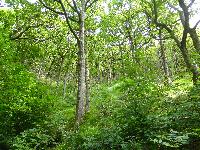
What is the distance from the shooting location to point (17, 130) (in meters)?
16.7

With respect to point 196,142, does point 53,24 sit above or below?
above

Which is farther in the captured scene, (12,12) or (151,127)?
(12,12)

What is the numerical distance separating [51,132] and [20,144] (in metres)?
4.46

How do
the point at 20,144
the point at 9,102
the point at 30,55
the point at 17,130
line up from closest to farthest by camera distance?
the point at 20,144 < the point at 9,102 < the point at 17,130 < the point at 30,55

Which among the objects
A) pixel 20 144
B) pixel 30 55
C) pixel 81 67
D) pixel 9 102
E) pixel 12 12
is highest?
pixel 12 12

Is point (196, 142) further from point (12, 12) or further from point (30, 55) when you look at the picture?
point (30, 55)

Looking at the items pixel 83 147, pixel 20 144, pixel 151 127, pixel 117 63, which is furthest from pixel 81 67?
pixel 117 63

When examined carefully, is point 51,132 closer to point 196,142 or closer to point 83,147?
point 83,147

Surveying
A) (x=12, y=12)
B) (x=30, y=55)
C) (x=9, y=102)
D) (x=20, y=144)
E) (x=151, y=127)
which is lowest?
(x=20, y=144)

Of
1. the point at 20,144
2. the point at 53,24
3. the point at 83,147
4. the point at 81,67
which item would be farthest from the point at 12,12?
the point at 83,147

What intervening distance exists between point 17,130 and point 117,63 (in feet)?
108

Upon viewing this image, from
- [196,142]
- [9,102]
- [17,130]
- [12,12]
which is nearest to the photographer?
[196,142]

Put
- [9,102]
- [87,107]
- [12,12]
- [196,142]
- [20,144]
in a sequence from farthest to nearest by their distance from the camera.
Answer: [87,107] < [12,12] < [9,102] < [20,144] < [196,142]

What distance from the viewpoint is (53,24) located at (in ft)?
86.4
